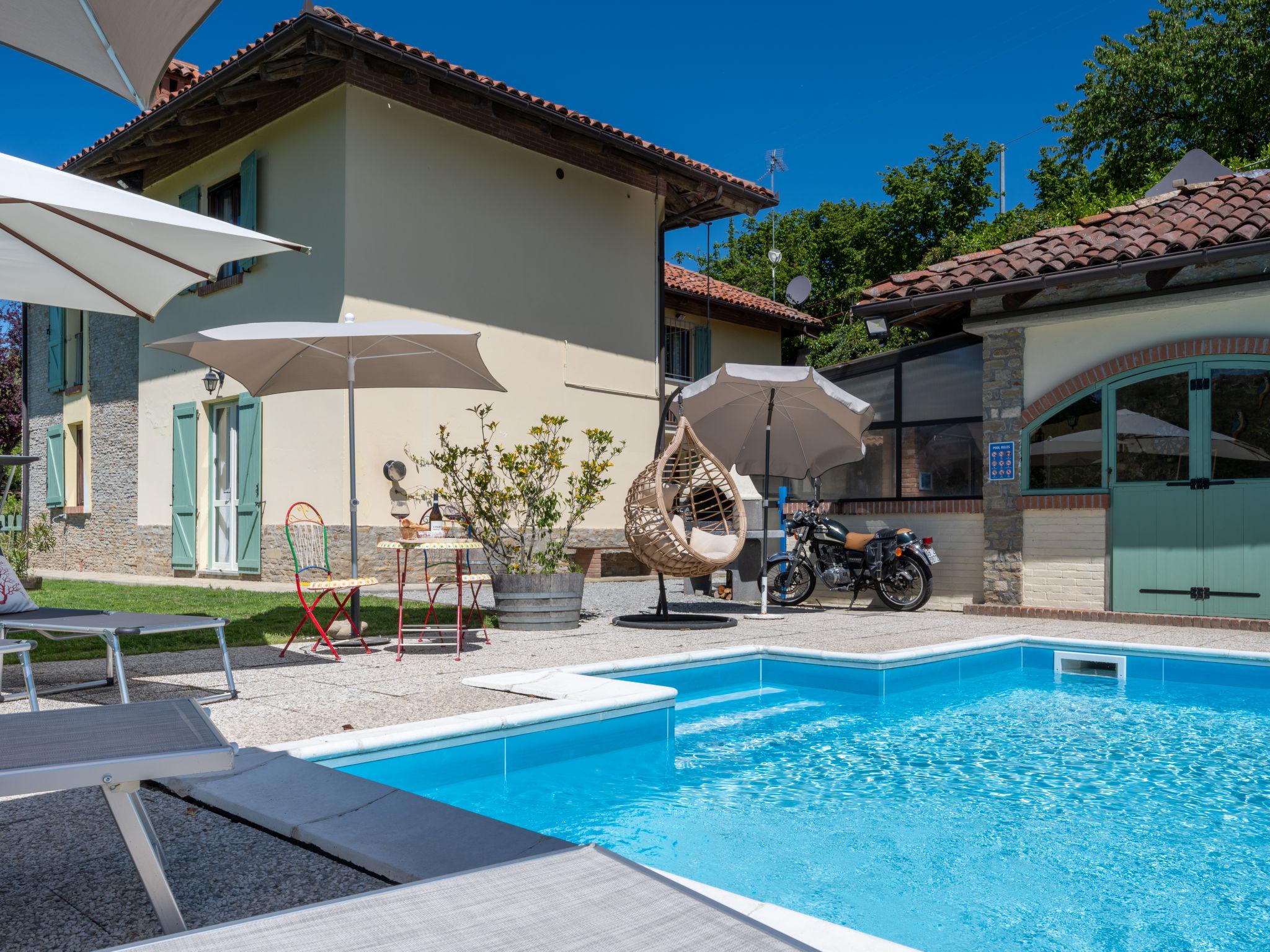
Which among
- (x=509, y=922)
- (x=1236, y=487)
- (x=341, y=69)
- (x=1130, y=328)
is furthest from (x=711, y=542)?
(x=509, y=922)

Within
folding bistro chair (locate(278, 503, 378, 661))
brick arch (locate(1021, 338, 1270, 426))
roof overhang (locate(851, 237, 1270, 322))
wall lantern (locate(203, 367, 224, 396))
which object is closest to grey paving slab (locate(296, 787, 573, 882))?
folding bistro chair (locate(278, 503, 378, 661))

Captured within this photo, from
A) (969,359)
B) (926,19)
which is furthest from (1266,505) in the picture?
(926,19)

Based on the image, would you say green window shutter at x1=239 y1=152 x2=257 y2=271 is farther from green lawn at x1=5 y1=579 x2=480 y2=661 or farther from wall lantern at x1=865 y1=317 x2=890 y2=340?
wall lantern at x1=865 y1=317 x2=890 y2=340

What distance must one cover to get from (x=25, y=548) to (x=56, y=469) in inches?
251

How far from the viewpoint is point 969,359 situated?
971 cm

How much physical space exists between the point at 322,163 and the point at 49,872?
9.75 meters

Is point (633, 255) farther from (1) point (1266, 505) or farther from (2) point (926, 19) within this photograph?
(2) point (926, 19)

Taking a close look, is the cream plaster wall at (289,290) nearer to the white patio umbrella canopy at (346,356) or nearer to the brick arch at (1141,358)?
the white patio umbrella canopy at (346,356)

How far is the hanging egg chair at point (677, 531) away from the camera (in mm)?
7680

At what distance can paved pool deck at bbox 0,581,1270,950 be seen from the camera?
2088 millimetres

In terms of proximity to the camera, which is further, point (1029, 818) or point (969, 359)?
point (969, 359)

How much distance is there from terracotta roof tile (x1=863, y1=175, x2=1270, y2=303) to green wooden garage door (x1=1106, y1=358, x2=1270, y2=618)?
107cm

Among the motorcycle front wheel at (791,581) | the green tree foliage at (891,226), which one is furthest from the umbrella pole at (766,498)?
the green tree foliage at (891,226)

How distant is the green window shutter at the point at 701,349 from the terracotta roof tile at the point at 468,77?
3.38 m
